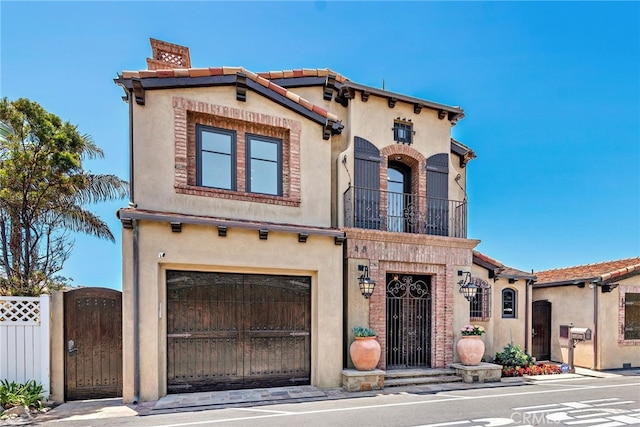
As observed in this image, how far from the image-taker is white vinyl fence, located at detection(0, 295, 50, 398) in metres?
7.08

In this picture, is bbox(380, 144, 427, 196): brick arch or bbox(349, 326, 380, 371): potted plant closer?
bbox(349, 326, 380, 371): potted plant

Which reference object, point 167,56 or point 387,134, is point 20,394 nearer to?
point 167,56

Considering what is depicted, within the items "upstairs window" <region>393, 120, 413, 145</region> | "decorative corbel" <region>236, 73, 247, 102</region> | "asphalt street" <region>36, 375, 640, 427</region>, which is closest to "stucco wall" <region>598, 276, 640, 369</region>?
"asphalt street" <region>36, 375, 640, 427</region>

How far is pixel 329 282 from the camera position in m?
8.95

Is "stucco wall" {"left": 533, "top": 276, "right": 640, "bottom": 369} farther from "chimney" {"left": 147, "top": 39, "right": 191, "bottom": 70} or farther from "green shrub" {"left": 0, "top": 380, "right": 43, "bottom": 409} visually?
"green shrub" {"left": 0, "top": 380, "right": 43, "bottom": 409}

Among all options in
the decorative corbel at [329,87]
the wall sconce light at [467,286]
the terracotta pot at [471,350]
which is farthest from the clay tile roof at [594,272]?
the decorative corbel at [329,87]

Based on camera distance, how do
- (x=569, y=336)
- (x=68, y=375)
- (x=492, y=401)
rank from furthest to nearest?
(x=569, y=336), (x=492, y=401), (x=68, y=375)

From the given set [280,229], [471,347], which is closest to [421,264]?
[471,347]

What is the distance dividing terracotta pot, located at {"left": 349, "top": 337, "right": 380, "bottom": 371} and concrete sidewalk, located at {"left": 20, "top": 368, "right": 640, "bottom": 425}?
59 cm

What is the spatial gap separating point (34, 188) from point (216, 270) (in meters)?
5.47

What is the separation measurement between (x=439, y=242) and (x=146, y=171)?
7.85 metres

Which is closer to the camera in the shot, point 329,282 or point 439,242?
point 329,282

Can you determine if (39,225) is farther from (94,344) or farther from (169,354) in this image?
(169,354)

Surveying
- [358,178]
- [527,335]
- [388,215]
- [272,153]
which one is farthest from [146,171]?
[527,335]
